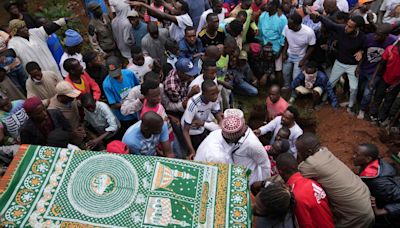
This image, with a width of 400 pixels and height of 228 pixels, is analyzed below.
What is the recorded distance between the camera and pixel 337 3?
7.03 meters

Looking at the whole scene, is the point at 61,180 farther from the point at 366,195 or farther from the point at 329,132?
the point at 329,132

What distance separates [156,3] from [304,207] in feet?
17.2

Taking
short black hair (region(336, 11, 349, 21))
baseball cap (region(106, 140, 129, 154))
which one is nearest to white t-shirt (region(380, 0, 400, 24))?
short black hair (region(336, 11, 349, 21))

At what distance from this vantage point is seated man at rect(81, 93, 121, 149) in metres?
4.51

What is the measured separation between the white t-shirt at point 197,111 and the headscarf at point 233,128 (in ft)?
2.68

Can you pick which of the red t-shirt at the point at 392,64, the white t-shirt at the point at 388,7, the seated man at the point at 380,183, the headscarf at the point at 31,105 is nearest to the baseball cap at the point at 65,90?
the headscarf at the point at 31,105

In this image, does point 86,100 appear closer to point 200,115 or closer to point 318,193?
point 200,115

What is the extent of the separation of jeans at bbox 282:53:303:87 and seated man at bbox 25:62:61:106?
13.5 feet

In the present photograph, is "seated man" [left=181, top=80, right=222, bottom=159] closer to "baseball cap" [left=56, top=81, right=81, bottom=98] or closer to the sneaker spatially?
"baseball cap" [left=56, top=81, right=81, bottom=98]

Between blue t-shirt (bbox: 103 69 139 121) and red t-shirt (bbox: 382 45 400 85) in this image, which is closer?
blue t-shirt (bbox: 103 69 139 121)

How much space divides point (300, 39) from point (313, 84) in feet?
2.72

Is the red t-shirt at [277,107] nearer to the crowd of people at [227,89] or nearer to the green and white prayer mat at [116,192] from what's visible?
the crowd of people at [227,89]

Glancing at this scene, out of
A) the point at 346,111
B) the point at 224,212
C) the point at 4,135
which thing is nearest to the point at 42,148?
the point at 224,212

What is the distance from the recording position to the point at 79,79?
499 cm
